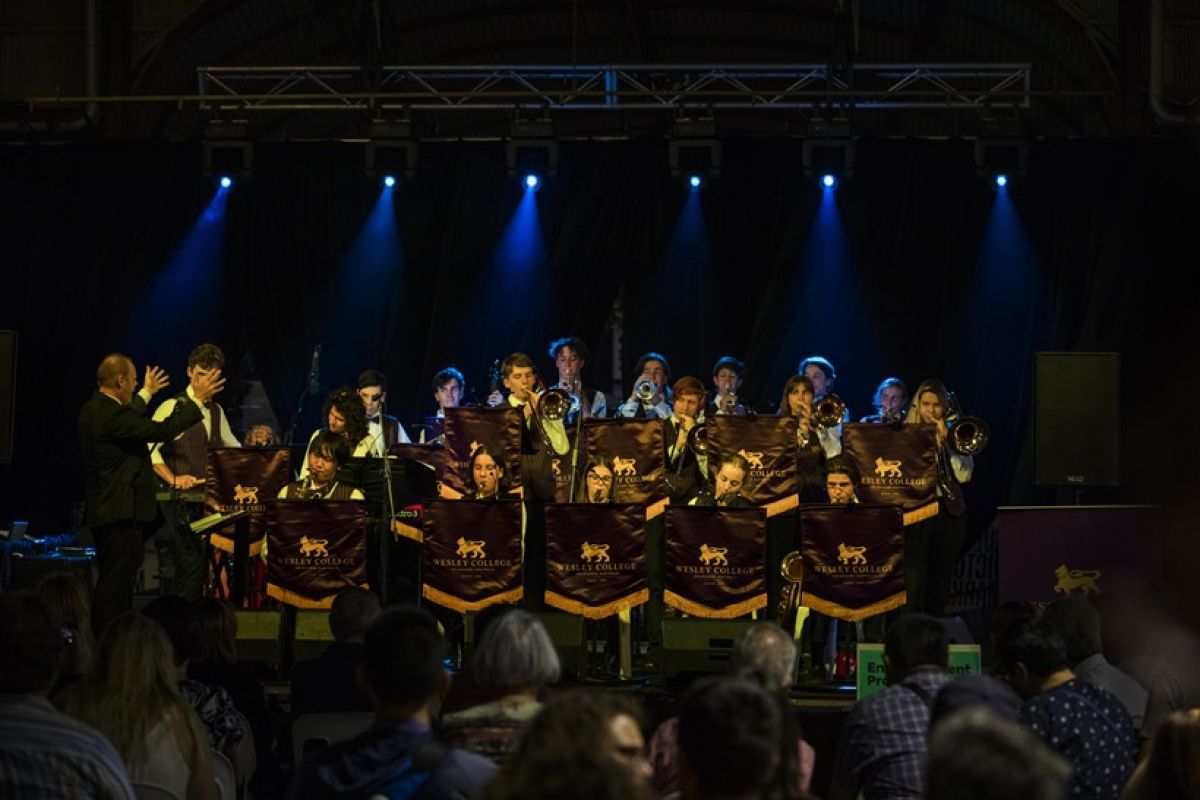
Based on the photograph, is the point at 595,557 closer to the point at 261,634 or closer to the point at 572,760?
the point at 261,634

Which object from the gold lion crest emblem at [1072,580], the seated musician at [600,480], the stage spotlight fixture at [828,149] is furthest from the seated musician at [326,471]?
the stage spotlight fixture at [828,149]

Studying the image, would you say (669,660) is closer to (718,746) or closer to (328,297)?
(718,746)

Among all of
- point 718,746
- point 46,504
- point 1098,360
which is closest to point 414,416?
point 46,504

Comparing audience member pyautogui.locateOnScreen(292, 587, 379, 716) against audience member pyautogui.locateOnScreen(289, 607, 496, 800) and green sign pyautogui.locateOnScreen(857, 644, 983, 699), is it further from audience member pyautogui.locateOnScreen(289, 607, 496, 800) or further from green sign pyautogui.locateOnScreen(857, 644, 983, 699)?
audience member pyautogui.locateOnScreen(289, 607, 496, 800)

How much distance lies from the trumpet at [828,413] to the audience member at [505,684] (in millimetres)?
6412

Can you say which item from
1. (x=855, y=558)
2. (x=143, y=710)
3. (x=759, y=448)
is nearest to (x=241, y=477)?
(x=759, y=448)

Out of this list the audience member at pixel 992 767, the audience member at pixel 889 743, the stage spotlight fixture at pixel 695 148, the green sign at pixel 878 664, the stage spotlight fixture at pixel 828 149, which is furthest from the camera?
the stage spotlight fixture at pixel 695 148

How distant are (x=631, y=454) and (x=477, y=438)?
81 cm

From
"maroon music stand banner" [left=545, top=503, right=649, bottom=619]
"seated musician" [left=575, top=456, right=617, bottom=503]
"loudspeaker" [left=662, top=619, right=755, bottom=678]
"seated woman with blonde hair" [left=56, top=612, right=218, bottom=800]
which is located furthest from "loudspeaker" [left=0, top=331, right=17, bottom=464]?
"seated woman with blonde hair" [left=56, top=612, right=218, bottom=800]

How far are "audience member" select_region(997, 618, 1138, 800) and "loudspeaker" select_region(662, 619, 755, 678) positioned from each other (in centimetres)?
343

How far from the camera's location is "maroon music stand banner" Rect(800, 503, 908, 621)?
898 cm

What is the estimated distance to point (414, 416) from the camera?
1370 cm

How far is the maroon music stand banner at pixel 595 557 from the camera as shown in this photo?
9.02 m

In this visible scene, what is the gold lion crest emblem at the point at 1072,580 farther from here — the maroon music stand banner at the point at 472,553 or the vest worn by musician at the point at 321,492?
the vest worn by musician at the point at 321,492
